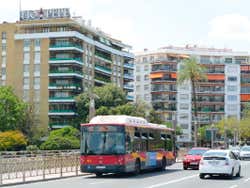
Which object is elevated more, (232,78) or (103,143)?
(232,78)

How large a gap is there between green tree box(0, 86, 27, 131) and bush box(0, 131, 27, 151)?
40.7 feet

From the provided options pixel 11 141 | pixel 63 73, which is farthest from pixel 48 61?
pixel 11 141

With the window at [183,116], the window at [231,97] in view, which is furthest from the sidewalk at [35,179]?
the window at [231,97]

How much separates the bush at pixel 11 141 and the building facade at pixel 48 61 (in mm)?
25459

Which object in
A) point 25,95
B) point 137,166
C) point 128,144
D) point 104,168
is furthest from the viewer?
point 25,95

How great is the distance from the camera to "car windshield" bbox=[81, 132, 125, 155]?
29438 mm

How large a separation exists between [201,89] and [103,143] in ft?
358

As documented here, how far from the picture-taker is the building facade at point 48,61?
3819 inches

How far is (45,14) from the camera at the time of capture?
99.6 m

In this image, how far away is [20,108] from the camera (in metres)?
84.8

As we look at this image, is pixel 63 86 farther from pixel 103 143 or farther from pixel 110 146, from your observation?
pixel 110 146

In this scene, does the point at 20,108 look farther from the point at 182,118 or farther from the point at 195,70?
the point at 182,118

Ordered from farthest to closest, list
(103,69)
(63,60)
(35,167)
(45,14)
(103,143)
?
(103,69) < (45,14) < (63,60) < (35,167) < (103,143)

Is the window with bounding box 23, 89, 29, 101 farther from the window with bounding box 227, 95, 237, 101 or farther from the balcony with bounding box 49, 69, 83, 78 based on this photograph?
the window with bounding box 227, 95, 237, 101
